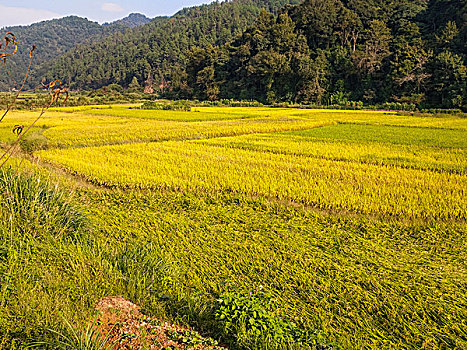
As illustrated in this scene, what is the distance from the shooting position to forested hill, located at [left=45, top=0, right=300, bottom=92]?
9714 centimetres

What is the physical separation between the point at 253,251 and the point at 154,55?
105 metres

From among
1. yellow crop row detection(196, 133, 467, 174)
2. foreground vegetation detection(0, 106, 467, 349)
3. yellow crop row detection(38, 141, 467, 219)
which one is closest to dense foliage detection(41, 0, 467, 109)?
yellow crop row detection(196, 133, 467, 174)

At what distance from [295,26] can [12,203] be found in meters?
69.1

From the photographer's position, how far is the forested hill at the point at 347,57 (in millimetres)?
41688

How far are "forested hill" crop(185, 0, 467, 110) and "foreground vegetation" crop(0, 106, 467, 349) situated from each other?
36620 mm

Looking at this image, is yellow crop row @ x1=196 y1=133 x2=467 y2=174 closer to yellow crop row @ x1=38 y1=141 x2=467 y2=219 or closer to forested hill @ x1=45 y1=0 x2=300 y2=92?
yellow crop row @ x1=38 y1=141 x2=467 y2=219

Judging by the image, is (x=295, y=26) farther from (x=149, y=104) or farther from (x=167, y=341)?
(x=167, y=341)

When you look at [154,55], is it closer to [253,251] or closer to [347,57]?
[347,57]

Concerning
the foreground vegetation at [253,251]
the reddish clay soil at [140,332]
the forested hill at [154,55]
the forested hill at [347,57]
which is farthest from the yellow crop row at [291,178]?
the forested hill at [154,55]

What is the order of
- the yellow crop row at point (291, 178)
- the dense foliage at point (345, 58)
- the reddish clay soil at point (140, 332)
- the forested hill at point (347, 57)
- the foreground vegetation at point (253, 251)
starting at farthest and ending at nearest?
1. the dense foliage at point (345, 58)
2. the forested hill at point (347, 57)
3. the yellow crop row at point (291, 178)
4. the foreground vegetation at point (253, 251)
5. the reddish clay soil at point (140, 332)

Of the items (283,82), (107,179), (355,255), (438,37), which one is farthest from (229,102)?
(355,255)

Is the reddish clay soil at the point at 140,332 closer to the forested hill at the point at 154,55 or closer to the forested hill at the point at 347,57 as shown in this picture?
the forested hill at the point at 347,57

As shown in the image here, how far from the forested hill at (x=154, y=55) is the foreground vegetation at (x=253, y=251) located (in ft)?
281

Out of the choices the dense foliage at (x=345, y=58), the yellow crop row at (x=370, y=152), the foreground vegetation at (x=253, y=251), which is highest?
the dense foliage at (x=345, y=58)
